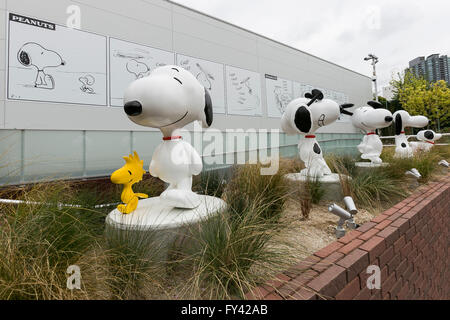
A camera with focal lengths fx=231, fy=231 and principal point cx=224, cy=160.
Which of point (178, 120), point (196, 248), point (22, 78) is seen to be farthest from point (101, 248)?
point (22, 78)

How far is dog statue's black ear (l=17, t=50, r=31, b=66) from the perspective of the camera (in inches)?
199

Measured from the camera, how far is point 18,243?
1.43 meters

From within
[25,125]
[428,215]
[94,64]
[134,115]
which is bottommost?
[428,215]

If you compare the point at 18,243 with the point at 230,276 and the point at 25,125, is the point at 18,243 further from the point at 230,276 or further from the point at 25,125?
the point at 25,125

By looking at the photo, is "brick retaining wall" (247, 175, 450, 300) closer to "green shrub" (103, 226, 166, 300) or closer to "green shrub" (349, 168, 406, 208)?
"green shrub" (349, 168, 406, 208)

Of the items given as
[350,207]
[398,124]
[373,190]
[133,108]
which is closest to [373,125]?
[398,124]

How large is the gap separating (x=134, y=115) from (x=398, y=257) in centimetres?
298

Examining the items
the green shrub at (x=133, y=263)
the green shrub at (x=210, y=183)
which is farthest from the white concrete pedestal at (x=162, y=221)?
the green shrub at (x=210, y=183)

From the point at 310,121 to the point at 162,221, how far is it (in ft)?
9.37

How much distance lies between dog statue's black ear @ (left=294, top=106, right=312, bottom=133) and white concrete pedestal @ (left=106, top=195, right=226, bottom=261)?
218 cm

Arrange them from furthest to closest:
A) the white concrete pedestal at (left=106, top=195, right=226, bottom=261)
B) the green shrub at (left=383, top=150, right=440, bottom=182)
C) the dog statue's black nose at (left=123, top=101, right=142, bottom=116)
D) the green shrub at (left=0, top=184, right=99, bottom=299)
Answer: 1. the green shrub at (left=383, top=150, right=440, bottom=182)
2. the dog statue's black nose at (left=123, top=101, right=142, bottom=116)
3. the white concrete pedestal at (left=106, top=195, right=226, bottom=261)
4. the green shrub at (left=0, top=184, right=99, bottom=299)

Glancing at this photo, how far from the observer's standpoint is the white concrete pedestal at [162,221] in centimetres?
179

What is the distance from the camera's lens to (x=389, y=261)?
7.36 ft

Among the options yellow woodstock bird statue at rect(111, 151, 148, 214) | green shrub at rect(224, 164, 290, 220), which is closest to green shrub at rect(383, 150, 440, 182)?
green shrub at rect(224, 164, 290, 220)
